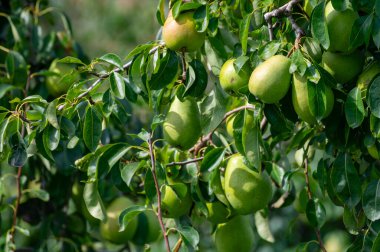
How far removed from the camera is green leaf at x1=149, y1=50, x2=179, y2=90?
57.7 inches

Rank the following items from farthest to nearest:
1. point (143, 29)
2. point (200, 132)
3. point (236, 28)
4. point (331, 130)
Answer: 1. point (143, 29)
2. point (236, 28)
3. point (200, 132)
4. point (331, 130)

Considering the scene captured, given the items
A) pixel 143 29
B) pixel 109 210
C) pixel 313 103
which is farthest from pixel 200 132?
pixel 143 29

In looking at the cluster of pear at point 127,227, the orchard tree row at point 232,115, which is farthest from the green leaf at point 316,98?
the cluster of pear at point 127,227

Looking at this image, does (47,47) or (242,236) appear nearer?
(242,236)

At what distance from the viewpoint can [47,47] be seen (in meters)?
2.45

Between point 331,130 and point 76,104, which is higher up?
point 76,104

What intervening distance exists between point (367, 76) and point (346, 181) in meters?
0.23

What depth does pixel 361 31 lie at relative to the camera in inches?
49.1

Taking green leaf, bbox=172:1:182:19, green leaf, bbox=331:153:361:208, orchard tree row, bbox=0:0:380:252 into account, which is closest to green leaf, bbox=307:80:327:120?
orchard tree row, bbox=0:0:380:252

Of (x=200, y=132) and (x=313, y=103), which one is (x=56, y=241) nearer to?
(x=200, y=132)

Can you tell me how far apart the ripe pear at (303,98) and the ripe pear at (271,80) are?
2 centimetres

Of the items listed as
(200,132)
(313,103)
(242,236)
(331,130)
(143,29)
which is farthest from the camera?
(143,29)

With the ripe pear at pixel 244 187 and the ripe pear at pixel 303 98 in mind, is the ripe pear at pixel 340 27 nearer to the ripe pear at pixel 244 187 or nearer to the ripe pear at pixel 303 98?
the ripe pear at pixel 303 98

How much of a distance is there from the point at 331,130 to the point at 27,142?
603mm
